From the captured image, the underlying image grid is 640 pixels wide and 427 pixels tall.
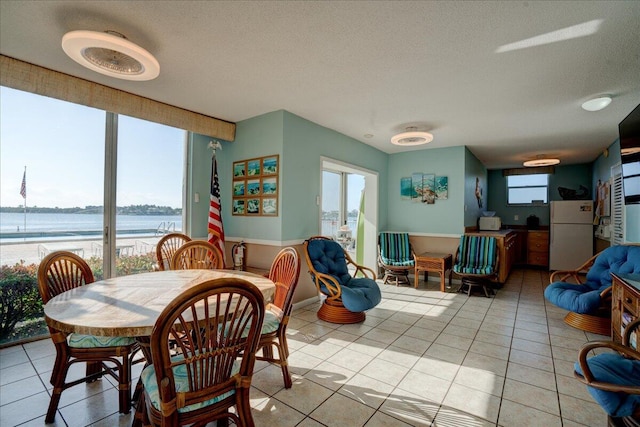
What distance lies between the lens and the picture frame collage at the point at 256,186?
388cm

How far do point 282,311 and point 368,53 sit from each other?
2178 millimetres

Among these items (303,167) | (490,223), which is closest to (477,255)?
(490,223)

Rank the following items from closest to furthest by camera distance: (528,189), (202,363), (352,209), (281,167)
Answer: (202,363) → (281,167) → (352,209) → (528,189)

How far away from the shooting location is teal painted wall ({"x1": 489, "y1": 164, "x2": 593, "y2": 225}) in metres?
7.39

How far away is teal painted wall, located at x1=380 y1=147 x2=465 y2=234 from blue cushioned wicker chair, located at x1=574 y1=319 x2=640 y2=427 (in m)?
4.10

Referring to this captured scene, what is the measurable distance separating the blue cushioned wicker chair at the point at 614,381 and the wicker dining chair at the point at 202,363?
1.52 metres

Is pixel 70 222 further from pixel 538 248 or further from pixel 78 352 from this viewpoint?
pixel 538 248

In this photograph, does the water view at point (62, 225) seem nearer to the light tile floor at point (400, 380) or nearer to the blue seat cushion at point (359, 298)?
the light tile floor at point (400, 380)

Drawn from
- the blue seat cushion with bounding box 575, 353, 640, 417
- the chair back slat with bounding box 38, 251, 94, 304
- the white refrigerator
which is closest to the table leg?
the chair back slat with bounding box 38, 251, 94, 304

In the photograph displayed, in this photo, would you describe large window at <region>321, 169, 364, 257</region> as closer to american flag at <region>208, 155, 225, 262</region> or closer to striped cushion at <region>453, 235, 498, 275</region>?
striped cushion at <region>453, 235, 498, 275</region>

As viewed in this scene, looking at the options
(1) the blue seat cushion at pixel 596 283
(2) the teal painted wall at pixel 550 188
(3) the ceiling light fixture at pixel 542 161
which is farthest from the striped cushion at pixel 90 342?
(2) the teal painted wall at pixel 550 188

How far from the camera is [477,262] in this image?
495 centimetres

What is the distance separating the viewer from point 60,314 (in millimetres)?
1474

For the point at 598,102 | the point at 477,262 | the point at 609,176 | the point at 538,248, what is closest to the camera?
the point at 598,102
